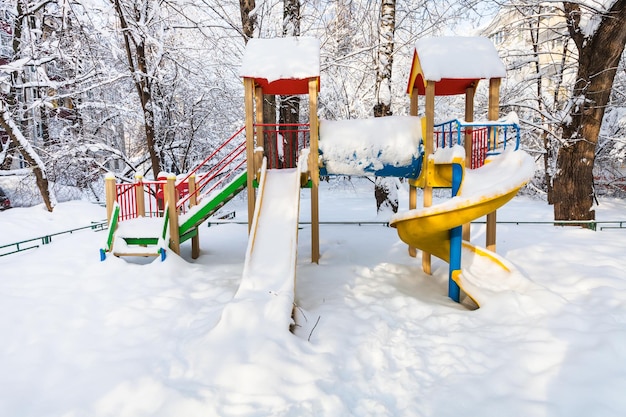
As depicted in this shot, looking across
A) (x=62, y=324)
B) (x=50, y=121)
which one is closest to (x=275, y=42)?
(x=62, y=324)

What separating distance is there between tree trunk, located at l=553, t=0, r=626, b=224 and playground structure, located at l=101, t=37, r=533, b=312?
2.64 m

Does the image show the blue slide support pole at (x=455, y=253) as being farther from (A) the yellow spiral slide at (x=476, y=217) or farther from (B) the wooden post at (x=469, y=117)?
(B) the wooden post at (x=469, y=117)

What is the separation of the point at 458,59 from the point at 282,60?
8.79 feet

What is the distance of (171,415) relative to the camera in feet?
8.86

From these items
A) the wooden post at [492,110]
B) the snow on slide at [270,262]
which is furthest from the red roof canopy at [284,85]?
the wooden post at [492,110]

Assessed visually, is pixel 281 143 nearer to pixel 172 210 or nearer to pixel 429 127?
pixel 172 210

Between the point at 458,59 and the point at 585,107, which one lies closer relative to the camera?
the point at 458,59

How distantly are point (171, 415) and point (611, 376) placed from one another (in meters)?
3.30

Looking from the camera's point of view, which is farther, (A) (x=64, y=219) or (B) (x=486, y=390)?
(A) (x=64, y=219)

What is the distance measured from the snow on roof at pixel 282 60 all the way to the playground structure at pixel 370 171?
2 cm

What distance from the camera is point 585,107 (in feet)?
25.5

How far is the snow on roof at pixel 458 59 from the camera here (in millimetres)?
5449

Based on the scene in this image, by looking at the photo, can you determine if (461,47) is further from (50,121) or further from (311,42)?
(50,121)

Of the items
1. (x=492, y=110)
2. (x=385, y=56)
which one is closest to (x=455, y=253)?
(x=492, y=110)
